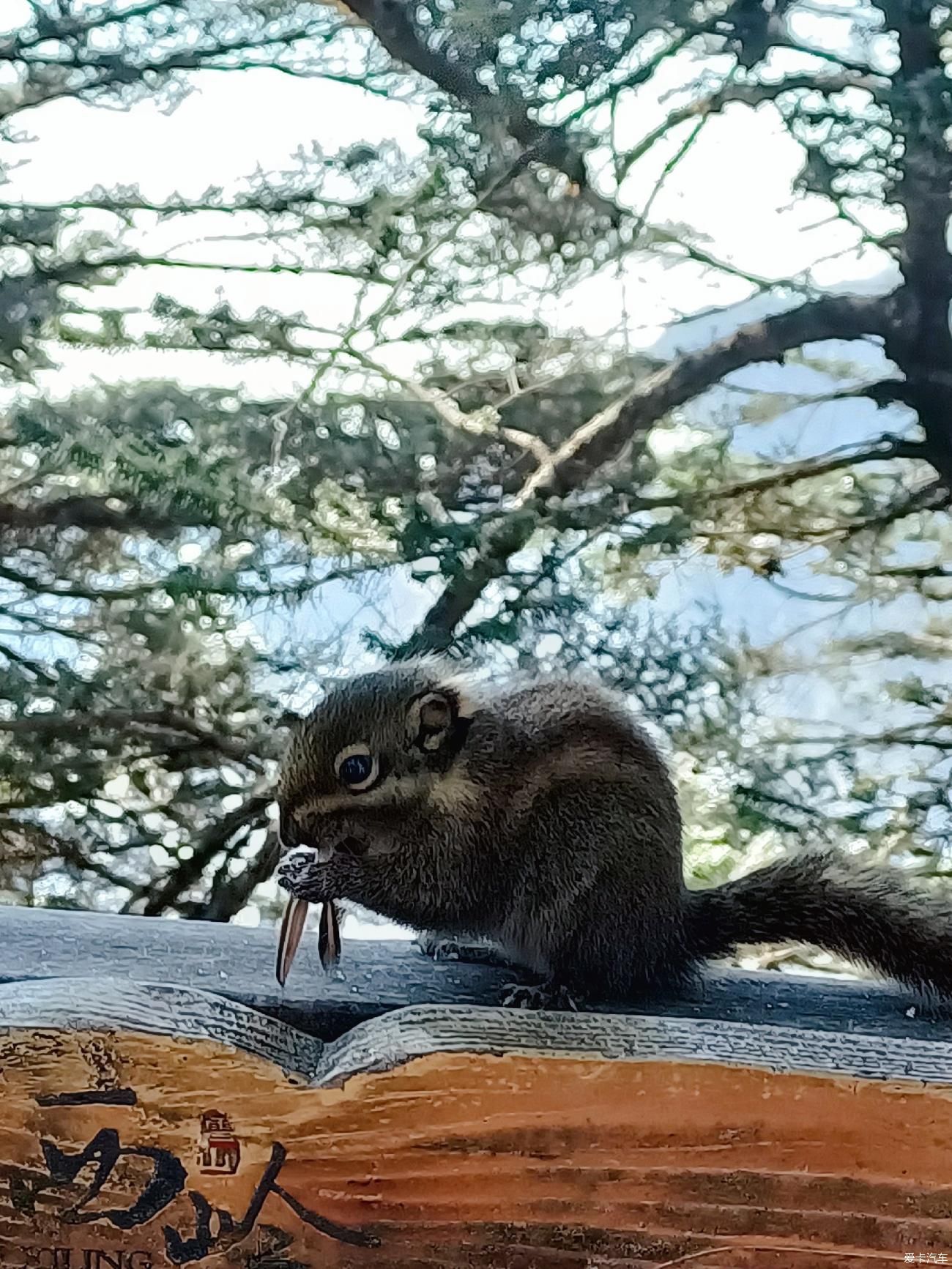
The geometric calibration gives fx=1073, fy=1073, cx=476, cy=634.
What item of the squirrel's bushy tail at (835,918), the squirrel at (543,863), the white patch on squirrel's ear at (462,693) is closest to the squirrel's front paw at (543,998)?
the squirrel at (543,863)

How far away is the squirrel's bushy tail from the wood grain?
0.20 ft

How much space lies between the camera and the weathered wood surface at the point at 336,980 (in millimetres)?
873

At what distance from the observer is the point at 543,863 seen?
2.82ft

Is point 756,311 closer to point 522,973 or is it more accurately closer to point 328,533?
point 328,533

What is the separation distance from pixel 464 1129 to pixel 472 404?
2.01 feet

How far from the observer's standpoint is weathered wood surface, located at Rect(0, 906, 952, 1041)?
87 centimetres

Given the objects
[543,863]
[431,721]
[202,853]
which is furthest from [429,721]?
[202,853]

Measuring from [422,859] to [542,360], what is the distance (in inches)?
17.7

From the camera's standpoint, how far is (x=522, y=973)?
35.2 inches

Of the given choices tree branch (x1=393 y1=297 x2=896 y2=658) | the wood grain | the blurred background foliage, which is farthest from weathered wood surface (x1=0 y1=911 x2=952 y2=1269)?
tree branch (x1=393 y1=297 x2=896 y2=658)

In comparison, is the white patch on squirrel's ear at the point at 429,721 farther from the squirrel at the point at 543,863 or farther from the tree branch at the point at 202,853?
the tree branch at the point at 202,853

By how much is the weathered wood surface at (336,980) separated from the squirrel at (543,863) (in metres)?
0.03

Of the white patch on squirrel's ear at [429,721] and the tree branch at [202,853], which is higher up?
the white patch on squirrel's ear at [429,721]

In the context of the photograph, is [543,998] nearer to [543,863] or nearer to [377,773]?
[543,863]
